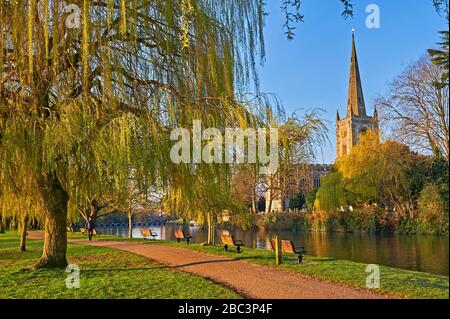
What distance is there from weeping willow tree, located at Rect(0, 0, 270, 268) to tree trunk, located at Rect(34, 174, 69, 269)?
2.11m

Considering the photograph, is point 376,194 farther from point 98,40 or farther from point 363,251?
point 98,40

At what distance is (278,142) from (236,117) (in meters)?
0.79

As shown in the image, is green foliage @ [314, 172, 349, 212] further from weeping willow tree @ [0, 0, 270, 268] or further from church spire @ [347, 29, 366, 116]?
church spire @ [347, 29, 366, 116]

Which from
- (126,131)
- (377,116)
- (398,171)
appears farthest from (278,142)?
(398,171)

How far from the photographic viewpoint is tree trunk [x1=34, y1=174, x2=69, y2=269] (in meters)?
10.2

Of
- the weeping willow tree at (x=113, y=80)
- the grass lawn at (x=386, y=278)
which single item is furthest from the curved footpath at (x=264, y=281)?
the weeping willow tree at (x=113, y=80)

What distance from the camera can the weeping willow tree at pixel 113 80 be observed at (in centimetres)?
706

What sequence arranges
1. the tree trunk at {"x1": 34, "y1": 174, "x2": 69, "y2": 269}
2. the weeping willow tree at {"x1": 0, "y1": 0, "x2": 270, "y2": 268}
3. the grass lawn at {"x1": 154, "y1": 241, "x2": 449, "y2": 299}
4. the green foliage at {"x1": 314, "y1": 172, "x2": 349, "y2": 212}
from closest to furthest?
the weeping willow tree at {"x1": 0, "y1": 0, "x2": 270, "y2": 268} < the grass lawn at {"x1": 154, "y1": 241, "x2": 449, "y2": 299} < the tree trunk at {"x1": 34, "y1": 174, "x2": 69, "y2": 269} < the green foliage at {"x1": 314, "y1": 172, "x2": 349, "y2": 212}

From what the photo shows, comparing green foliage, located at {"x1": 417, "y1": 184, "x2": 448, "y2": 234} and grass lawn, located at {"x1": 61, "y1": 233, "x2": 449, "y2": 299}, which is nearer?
green foliage, located at {"x1": 417, "y1": 184, "x2": 448, "y2": 234}

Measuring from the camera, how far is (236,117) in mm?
7371

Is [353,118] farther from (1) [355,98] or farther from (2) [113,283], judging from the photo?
(2) [113,283]

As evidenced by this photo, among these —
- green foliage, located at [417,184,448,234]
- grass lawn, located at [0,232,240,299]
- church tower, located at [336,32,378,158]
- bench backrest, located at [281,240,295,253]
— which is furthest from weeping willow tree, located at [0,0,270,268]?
church tower, located at [336,32,378,158]

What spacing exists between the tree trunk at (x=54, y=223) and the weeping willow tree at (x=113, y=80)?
6.93ft

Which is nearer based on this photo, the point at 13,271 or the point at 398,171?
the point at 13,271
